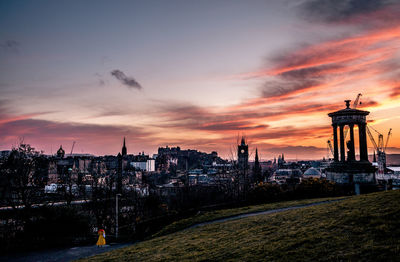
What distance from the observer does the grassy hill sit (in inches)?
269

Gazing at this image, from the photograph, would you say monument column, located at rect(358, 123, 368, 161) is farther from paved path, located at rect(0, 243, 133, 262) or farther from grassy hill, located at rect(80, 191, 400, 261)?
paved path, located at rect(0, 243, 133, 262)

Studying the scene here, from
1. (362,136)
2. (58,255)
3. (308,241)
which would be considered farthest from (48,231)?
(362,136)

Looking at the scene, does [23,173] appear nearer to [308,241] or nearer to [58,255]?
[58,255]

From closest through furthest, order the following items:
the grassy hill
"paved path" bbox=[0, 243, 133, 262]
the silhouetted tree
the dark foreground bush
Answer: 1. the grassy hill
2. "paved path" bbox=[0, 243, 133, 262]
3. the dark foreground bush
4. the silhouetted tree

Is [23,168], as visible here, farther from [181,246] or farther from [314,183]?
[314,183]

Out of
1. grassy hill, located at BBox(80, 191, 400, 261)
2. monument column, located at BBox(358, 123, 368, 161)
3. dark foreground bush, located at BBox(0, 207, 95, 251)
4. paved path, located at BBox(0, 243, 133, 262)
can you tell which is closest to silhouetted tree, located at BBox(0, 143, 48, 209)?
dark foreground bush, located at BBox(0, 207, 95, 251)

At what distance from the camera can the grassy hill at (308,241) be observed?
6.83 meters

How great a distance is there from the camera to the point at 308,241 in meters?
8.22

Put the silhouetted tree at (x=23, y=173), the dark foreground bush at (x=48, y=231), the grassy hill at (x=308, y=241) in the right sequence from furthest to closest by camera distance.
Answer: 1. the silhouetted tree at (x=23, y=173)
2. the dark foreground bush at (x=48, y=231)
3. the grassy hill at (x=308, y=241)

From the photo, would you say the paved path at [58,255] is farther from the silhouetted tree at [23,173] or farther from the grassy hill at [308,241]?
the silhouetted tree at [23,173]

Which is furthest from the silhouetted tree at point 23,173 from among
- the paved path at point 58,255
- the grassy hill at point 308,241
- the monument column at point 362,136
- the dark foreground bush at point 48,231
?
the monument column at point 362,136

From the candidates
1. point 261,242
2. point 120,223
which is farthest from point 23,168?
point 261,242

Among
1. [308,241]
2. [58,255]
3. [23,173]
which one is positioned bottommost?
[58,255]

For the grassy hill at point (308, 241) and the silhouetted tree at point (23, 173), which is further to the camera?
the silhouetted tree at point (23, 173)
